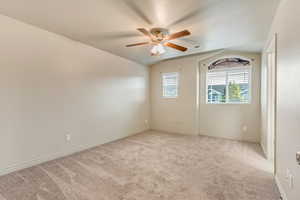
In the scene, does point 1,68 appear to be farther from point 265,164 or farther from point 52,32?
point 265,164

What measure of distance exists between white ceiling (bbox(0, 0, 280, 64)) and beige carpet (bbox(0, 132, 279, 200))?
2548mm

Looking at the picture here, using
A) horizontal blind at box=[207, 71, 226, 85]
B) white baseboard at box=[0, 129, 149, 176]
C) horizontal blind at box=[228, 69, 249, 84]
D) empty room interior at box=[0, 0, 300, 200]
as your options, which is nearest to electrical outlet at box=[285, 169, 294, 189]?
empty room interior at box=[0, 0, 300, 200]

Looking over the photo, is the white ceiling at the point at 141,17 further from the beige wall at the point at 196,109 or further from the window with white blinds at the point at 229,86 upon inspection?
the beige wall at the point at 196,109

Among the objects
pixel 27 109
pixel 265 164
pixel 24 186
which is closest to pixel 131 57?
pixel 27 109

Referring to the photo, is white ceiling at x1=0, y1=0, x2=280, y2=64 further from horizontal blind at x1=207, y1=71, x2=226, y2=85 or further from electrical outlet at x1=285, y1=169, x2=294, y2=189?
electrical outlet at x1=285, y1=169, x2=294, y2=189

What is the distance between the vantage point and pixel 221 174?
242cm

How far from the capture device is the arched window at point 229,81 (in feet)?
14.3

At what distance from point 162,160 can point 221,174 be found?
42.2 inches

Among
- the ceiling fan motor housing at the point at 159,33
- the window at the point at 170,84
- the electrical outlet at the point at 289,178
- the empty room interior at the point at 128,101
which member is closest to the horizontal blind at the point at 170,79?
the window at the point at 170,84

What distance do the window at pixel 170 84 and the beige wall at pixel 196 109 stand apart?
0.16m

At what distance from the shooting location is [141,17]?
2.44 metres

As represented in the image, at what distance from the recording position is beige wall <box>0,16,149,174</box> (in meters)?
2.43

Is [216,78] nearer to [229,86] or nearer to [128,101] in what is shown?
[229,86]

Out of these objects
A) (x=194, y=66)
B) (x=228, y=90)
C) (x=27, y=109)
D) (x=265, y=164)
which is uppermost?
(x=194, y=66)
